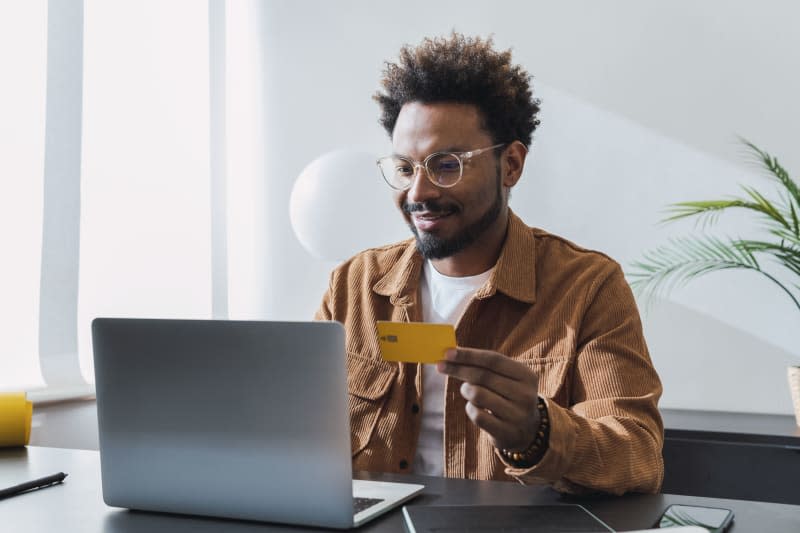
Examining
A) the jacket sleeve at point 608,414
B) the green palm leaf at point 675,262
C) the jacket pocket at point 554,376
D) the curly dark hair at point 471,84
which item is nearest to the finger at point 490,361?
the jacket sleeve at point 608,414

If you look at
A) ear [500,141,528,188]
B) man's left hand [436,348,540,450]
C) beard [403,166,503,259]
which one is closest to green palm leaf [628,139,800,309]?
ear [500,141,528,188]

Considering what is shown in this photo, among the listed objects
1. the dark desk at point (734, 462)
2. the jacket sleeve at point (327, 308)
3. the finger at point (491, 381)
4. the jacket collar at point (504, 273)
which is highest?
the jacket collar at point (504, 273)

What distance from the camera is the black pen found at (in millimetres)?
1212

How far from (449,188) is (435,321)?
0.28 metres

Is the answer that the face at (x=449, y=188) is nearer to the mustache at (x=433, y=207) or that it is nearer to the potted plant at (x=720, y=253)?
the mustache at (x=433, y=207)

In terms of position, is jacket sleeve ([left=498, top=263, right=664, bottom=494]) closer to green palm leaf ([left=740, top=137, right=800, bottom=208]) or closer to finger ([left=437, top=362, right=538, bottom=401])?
finger ([left=437, top=362, right=538, bottom=401])

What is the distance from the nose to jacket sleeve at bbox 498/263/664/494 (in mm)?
375

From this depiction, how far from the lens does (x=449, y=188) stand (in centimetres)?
166

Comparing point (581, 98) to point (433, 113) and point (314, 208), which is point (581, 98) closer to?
point (314, 208)

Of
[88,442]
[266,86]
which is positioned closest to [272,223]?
[266,86]

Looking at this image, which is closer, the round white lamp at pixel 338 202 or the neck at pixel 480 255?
the neck at pixel 480 255

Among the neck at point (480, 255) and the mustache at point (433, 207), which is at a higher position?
the mustache at point (433, 207)

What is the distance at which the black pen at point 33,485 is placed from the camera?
1212mm

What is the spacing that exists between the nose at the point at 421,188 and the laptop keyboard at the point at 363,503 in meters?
0.73
